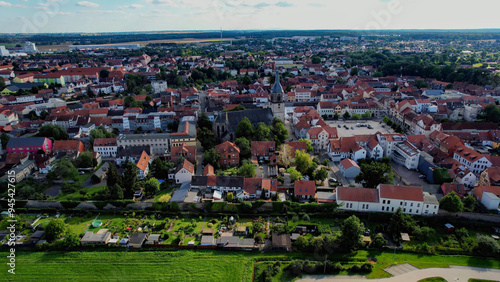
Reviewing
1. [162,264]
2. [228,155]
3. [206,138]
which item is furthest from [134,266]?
[206,138]

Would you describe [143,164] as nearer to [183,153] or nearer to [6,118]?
[183,153]

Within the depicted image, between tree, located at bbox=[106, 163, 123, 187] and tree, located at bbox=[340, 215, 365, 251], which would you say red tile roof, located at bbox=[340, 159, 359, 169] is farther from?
tree, located at bbox=[106, 163, 123, 187]

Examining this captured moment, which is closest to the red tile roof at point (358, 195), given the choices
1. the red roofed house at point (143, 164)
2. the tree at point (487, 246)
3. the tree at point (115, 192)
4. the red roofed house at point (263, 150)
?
the tree at point (487, 246)

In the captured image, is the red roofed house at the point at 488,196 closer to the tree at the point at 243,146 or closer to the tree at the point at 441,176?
the tree at the point at 441,176

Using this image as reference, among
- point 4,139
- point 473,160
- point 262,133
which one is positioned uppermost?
point 262,133

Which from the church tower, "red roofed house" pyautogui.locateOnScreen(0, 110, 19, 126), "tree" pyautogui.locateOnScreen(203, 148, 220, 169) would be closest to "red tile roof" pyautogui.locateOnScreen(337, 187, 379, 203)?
"tree" pyautogui.locateOnScreen(203, 148, 220, 169)
